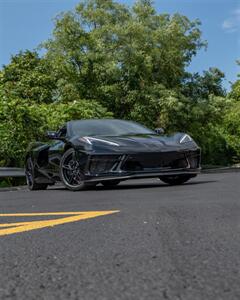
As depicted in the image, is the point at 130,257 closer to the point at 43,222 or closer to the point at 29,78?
the point at 43,222

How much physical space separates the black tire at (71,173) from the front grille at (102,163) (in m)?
0.24

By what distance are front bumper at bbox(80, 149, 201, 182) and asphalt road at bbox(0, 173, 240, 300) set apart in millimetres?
2887

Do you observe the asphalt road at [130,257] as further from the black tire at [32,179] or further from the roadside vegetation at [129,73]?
the roadside vegetation at [129,73]

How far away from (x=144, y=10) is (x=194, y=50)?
4.03 meters

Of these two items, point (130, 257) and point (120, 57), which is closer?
point (130, 257)

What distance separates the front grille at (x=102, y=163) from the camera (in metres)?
8.21

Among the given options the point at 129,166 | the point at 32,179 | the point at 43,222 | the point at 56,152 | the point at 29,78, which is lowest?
the point at 32,179

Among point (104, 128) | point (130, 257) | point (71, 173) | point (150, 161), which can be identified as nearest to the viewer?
point (130, 257)

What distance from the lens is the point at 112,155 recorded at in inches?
323

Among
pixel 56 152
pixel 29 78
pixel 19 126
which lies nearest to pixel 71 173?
pixel 56 152

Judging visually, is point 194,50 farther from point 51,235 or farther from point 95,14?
point 51,235

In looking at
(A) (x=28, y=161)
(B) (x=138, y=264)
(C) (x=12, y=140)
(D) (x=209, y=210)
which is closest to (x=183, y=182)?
(A) (x=28, y=161)

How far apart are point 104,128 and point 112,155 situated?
→ 1166 millimetres

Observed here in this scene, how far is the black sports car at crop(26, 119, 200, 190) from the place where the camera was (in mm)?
8234
